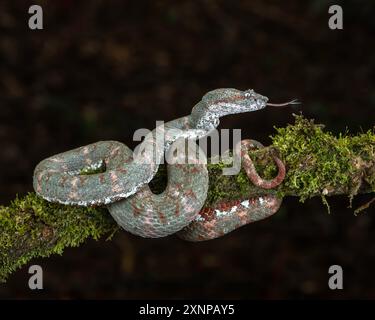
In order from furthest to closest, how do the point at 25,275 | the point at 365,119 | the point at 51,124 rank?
the point at 51,124, the point at 365,119, the point at 25,275

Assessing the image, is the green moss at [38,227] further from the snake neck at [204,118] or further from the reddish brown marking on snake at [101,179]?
the snake neck at [204,118]

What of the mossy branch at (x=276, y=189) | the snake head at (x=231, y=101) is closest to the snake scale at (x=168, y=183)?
the snake head at (x=231, y=101)

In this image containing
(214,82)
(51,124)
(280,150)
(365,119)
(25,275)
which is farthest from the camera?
(214,82)

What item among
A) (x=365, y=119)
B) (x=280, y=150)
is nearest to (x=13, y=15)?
(x=365, y=119)

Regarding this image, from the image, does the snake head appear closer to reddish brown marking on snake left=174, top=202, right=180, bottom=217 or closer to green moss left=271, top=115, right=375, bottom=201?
green moss left=271, top=115, right=375, bottom=201

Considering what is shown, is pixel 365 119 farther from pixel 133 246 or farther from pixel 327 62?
pixel 133 246

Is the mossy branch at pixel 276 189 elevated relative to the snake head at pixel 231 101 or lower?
lower
